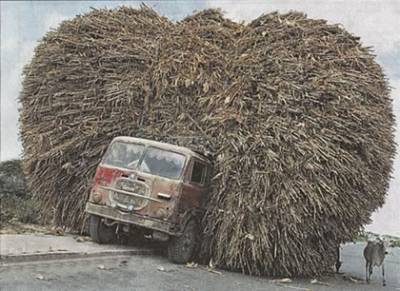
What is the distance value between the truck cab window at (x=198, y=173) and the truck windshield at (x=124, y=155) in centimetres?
67

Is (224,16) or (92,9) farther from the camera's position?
(92,9)

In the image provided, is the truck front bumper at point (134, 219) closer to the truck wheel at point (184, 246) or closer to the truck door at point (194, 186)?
the truck wheel at point (184, 246)

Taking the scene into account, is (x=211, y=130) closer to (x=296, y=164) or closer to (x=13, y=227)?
(x=296, y=164)

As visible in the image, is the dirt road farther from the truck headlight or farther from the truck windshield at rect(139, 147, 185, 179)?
the truck windshield at rect(139, 147, 185, 179)

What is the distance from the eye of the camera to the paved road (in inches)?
211

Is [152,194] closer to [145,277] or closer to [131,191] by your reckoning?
[131,191]

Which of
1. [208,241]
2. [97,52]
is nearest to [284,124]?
[208,241]

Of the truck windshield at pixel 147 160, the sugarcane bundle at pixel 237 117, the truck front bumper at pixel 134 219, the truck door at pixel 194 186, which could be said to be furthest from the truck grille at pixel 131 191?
the sugarcane bundle at pixel 237 117

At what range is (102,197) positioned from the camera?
8203 mm

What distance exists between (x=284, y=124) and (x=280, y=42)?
1.09 metres

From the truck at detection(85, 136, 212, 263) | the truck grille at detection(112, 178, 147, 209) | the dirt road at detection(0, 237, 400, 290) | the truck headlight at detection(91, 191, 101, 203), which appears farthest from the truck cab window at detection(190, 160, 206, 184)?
the truck headlight at detection(91, 191, 101, 203)

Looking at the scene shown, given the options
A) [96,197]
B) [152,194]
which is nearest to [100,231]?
[96,197]

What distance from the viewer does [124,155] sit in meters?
8.45

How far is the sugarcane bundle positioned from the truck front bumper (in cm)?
Answer: 55
